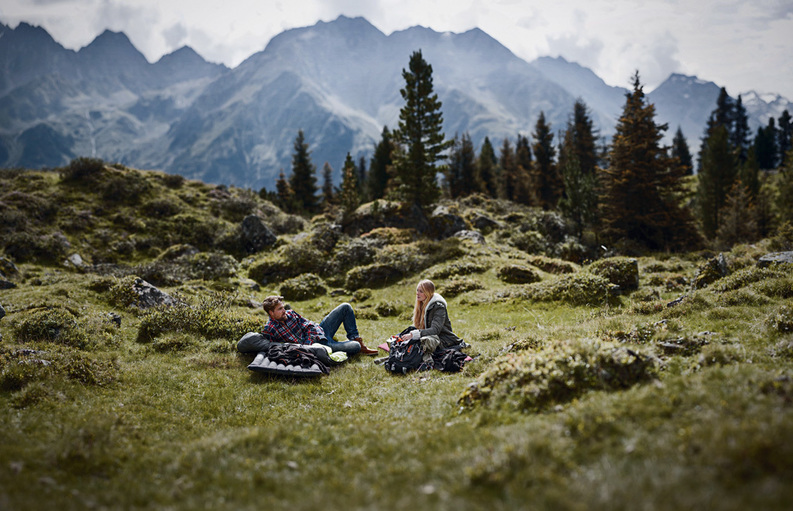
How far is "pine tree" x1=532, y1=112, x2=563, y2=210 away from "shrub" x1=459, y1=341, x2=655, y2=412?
50444mm

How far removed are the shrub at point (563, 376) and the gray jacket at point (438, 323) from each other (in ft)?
11.1

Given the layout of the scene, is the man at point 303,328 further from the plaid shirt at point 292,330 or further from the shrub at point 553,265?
the shrub at point 553,265

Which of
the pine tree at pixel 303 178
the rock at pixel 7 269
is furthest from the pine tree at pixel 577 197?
the rock at pixel 7 269

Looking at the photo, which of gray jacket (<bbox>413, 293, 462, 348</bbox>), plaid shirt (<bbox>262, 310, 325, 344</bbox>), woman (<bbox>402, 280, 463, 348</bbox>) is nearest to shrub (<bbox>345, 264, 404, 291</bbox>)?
plaid shirt (<bbox>262, 310, 325, 344</bbox>)

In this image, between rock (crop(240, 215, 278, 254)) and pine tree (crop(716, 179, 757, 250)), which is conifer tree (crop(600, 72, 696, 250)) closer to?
pine tree (crop(716, 179, 757, 250))

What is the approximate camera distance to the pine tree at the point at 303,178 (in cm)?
5834

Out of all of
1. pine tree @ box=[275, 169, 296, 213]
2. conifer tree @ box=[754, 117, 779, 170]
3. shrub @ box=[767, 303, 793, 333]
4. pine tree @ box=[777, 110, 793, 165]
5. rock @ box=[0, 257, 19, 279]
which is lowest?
shrub @ box=[767, 303, 793, 333]

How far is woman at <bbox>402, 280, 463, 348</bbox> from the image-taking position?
10.0m

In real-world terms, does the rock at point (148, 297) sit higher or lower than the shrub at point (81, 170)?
lower

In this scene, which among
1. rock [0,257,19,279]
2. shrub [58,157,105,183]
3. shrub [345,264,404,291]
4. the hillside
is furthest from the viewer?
shrub [58,157,105,183]

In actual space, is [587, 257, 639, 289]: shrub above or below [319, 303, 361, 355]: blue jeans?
above

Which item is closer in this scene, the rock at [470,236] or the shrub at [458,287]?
the shrub at [458,287]

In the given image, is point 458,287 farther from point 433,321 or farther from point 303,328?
point 303,328

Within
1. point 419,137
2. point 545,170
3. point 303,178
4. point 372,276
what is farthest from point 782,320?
point 303,178
